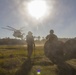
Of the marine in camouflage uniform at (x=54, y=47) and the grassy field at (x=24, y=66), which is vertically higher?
the marine in camouflage uniform at (x=54, y=47)

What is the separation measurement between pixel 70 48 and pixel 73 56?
630mm

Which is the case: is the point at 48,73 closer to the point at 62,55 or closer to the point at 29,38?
the point at 62,55

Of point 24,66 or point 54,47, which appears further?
point 54,47

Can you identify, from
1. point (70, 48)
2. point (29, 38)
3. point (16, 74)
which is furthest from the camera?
point (29, 38)

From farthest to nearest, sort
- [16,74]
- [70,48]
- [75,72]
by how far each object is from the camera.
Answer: [70,48] → [75,72] → [16,74]

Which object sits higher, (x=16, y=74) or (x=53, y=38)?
(x=53, y=38)

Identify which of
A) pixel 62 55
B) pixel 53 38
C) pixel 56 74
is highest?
pixel 53 38

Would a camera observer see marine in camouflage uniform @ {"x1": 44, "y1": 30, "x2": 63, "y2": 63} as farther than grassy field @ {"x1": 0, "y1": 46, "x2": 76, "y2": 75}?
Yes

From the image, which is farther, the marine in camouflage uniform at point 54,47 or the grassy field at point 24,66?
the marine in camouflage uniform at point 54,47

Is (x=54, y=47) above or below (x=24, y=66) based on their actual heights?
above

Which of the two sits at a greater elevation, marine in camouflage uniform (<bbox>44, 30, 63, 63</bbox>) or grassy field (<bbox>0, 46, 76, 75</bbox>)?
marine in camouflage uniform (<bbox>44, 30, 63, 63</bbox>)

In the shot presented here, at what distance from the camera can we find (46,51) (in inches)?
633

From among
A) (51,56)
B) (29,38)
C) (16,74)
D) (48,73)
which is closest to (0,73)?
(16,74)

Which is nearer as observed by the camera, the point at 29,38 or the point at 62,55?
the point at 62,55
